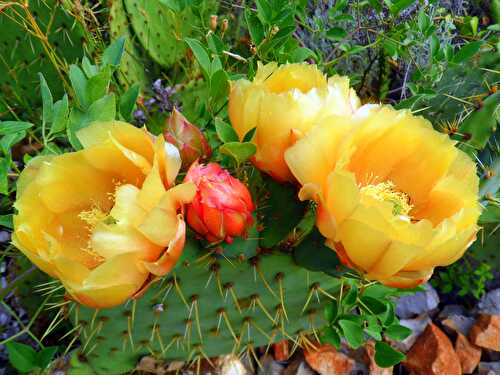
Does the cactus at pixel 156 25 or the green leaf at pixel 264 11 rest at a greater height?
the green leaf at pixel 264 11

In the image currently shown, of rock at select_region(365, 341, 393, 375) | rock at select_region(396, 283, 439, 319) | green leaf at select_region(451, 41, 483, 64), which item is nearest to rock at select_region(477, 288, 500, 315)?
rock at select_region(396, 283, 439, 319)

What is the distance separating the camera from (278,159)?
579 millimetres

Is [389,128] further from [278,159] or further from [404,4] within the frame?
[404,4]

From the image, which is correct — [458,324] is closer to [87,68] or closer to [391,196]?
[391,196]

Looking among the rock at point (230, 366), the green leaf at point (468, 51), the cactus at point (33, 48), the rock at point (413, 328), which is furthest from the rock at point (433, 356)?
the cactus at point (33, 48)

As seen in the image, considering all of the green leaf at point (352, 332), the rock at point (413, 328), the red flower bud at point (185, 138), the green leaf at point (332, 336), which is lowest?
the rock at point (413, 328)

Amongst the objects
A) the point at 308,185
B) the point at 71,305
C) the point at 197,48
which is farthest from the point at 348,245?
the point at 71,305

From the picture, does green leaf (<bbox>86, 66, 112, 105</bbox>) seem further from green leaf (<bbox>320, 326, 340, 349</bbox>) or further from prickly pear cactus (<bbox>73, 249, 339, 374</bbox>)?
green leaf (<bbox>320, 326, 340, 349</bbox>)

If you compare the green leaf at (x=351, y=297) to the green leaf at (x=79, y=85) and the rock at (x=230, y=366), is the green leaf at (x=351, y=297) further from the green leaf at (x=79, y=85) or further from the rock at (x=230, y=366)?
the green leaf at (x=79, y=85)

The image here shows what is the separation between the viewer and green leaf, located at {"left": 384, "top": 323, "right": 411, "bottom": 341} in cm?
93

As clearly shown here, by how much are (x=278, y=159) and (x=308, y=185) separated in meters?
0.06

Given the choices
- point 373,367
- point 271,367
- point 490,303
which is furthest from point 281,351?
point 490,303

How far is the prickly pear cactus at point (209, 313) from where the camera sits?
74cm

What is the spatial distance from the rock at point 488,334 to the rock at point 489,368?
0.03 m
